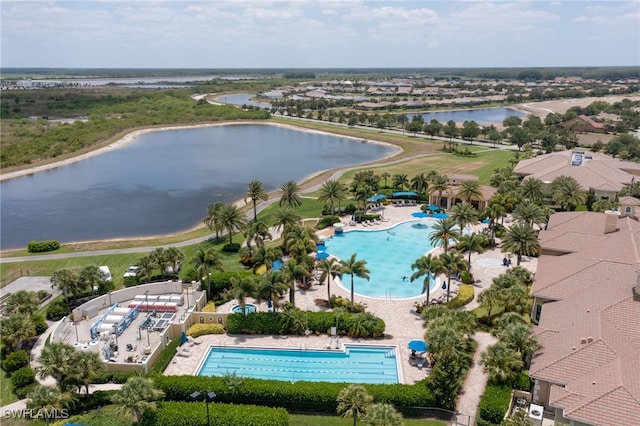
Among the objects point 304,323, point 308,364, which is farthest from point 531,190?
point 308,364

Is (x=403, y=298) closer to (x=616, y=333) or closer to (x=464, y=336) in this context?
(x=464, y=336)

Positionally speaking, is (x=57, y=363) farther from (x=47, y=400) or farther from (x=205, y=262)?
(x=205, y=262)

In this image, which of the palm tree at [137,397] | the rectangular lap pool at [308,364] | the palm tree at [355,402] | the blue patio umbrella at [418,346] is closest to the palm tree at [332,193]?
the rectangular lap pool at [308,364]

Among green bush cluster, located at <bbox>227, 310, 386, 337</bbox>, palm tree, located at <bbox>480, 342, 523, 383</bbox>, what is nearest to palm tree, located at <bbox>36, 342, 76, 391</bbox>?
green bush cluster, located at <bbox>227, 310, 386, 337</bbox>

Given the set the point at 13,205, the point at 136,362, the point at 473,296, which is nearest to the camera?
the point at 136,362

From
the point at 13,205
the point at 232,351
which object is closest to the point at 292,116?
the point at 13,205

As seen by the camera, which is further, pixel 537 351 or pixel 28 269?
pixel 28 269
